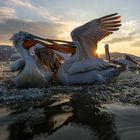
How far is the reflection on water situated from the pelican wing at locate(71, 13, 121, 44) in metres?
4.01

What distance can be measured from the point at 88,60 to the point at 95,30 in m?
1.28

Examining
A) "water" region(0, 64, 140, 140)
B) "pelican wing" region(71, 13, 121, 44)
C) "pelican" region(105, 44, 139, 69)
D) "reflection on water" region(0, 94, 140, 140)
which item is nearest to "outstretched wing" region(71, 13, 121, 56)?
"pelican wing" region(71, 13, 121, 44)

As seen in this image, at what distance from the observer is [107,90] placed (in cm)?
675

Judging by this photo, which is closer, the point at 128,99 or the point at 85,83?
the point at 128,99

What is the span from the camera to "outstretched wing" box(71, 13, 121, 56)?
8.95 metres

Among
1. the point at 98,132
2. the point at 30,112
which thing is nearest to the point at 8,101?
the point at 30,112

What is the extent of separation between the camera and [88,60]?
324 inches

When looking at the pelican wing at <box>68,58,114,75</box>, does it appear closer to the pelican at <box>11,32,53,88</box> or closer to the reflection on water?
the pelican at <box>11,32,53,88</box>

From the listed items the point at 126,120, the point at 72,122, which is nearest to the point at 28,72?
the point at 72,122

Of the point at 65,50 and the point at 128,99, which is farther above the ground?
the point at 65,50

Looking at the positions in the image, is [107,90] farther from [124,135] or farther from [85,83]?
[124,135]

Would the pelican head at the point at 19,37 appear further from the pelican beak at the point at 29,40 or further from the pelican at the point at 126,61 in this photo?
the pelican at the point at 126,61

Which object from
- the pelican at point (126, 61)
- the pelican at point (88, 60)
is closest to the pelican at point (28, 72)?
the pelican at point (88, 60)

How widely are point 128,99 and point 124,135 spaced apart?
2.15 m
